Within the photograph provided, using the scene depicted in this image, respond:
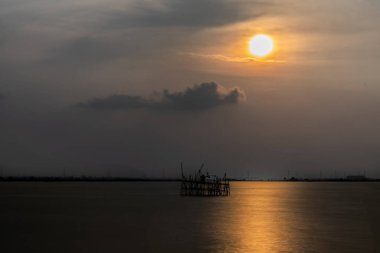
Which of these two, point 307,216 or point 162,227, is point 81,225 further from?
point 307,216

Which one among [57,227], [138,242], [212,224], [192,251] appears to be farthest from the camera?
[212,224]

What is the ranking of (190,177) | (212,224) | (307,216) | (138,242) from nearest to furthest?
(138,242) → (212,224) → (307,216) → (190,177)

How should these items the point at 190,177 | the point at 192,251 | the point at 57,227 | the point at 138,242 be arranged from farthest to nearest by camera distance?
the point at 190,177 → the point at 57,227 → the point at 138,242 → the point at 192,251

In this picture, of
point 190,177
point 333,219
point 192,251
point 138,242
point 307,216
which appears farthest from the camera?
point 190,177

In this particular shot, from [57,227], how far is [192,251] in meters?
18.4

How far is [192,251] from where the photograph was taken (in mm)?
35594

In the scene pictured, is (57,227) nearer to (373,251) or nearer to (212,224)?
(212,224)

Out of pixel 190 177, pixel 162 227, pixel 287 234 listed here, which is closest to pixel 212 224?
pixel 162 227

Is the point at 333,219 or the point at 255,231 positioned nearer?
the point at 255,231

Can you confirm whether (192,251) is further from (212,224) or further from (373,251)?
(212,224)

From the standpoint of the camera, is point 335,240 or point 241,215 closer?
point 335,240

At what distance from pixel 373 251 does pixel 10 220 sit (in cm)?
3592

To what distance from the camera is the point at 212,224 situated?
5300 centimetres

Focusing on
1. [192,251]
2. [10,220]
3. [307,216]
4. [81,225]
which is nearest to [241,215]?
[307,216]
